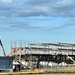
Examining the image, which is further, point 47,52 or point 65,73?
point 47,52

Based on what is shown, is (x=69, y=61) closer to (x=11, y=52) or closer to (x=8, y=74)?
(x=11, y=52)

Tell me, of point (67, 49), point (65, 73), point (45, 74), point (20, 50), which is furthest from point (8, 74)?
point (67, 49)

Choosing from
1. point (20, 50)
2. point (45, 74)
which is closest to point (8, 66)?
point (45, 74)

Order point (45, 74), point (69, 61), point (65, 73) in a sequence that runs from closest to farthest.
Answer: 1. point (45, 74)
2. point (65, 73)
3. point (69, 61)

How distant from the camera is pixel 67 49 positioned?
143 metres

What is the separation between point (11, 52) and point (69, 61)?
2596 centimetres

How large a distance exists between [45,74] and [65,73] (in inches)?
256

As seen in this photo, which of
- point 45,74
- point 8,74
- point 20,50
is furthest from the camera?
point 20,50

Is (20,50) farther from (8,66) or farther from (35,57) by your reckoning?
(8,66)

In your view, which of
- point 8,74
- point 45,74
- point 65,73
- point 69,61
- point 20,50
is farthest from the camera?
point 69,61

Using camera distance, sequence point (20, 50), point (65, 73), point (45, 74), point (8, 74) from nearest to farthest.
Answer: point (8, 74) < point (45, 74) < point (65, 73) < point (20, 50)

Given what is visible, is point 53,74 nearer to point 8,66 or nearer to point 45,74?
point 45,74

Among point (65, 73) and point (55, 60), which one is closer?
point (65, 73)

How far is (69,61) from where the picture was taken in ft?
469
